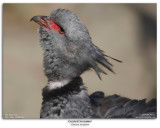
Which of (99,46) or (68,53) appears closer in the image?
(68,53)

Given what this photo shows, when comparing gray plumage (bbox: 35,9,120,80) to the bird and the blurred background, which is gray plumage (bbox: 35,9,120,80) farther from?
the blurred background

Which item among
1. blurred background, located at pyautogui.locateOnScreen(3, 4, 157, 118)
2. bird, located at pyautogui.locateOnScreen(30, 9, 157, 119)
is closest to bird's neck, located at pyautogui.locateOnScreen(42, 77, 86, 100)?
bird, located at pyautogui.locateOnScreen(30, 9, 157, 119)

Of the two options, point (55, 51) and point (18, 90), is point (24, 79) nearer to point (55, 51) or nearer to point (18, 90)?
point (18, 90)

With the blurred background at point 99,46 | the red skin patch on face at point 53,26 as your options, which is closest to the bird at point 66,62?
the red skin patch on face at point 53,26

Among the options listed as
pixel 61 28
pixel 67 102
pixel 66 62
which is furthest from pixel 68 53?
pixel 67 102

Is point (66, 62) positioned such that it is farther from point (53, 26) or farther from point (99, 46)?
point (99, 46)

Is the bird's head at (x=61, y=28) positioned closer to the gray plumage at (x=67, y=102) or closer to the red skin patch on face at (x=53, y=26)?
the red skin patch on face at (x=53, y=26)

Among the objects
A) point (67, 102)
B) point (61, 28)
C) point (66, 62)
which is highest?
point (61, 28)
